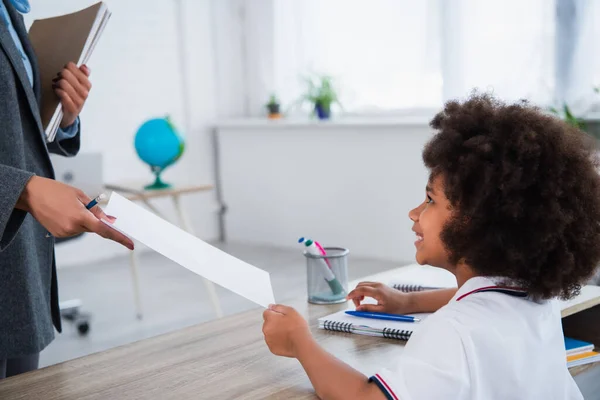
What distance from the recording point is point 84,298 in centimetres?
415

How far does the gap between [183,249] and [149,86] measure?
4.41 meters

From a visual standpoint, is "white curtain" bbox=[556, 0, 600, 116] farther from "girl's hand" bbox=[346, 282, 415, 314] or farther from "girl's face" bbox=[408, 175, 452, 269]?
"girl's face" bbox=[408, 175, 452, 269]

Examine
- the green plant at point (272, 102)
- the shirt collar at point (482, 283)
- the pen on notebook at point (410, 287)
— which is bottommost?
the pen on notebook at point (410, 287)

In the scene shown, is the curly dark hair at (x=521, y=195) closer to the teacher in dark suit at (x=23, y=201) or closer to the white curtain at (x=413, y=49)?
the teacher in dark suit at (x=23, y=201)

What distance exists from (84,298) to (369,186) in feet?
6.13

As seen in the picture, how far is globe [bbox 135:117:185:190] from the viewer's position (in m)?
3.38

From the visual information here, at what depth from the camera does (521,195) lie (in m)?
1.00

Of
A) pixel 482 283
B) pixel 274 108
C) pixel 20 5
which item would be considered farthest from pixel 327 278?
pixel 274 108

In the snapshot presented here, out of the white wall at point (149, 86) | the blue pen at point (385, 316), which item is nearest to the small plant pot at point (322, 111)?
the white wall at point (149, 86)

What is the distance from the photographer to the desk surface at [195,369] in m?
1.13

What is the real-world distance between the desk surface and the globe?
6.63 feet

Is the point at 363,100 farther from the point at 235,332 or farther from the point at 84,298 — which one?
the point at 235,332

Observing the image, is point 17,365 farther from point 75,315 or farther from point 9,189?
point 75,315

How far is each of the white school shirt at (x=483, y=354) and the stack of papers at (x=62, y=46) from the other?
0.92 m
